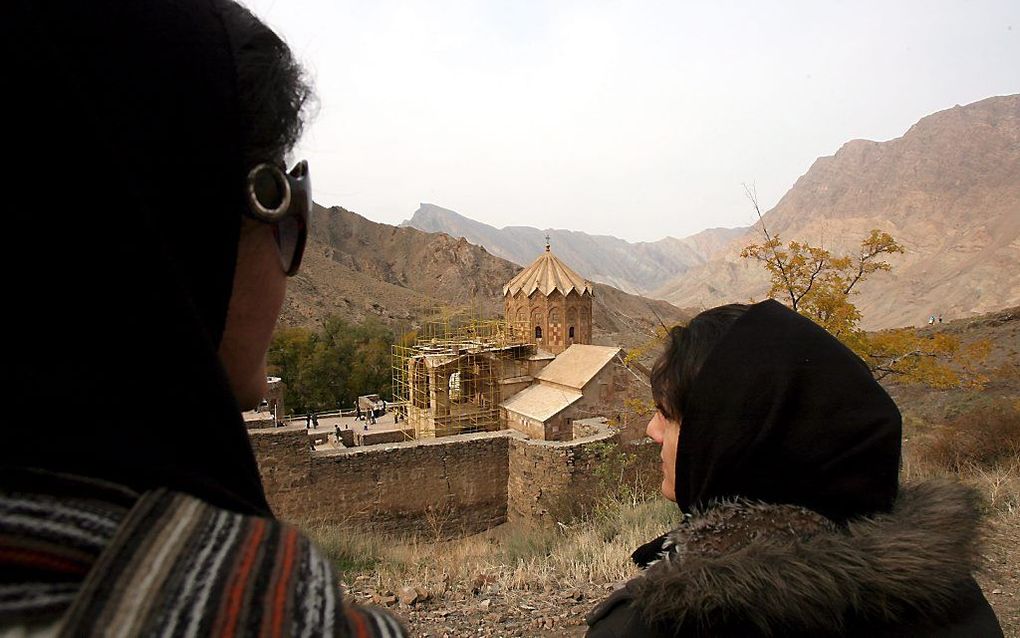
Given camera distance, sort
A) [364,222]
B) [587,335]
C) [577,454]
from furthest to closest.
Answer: [364,222], [587,335], [577,454]

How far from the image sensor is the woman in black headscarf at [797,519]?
1374 mm

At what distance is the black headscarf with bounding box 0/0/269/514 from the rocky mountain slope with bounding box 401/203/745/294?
365 feet

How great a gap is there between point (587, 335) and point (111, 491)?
23247 millimetres

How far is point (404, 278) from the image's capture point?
66562 millimetres

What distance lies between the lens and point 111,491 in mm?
637

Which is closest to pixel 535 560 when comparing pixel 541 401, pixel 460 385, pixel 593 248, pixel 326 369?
pixel 541 401

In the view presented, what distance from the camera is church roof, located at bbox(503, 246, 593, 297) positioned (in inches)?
907

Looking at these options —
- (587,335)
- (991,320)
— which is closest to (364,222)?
(587,335)

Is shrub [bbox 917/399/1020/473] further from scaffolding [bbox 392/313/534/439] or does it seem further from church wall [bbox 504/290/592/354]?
church wall [bbox 504/290/592/354]

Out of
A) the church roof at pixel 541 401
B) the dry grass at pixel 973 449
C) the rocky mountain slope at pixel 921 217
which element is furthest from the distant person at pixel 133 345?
the rocky mountain slope at pixel 921 217

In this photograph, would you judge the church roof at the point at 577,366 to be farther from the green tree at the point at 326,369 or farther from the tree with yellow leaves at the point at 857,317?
the green tree at the point at 326,369

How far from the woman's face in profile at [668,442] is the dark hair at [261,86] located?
57.1 inches

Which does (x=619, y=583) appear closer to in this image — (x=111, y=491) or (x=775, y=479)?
(x=775, y=479)

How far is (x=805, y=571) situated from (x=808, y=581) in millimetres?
25
